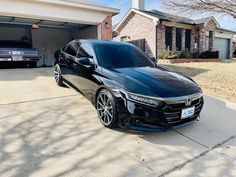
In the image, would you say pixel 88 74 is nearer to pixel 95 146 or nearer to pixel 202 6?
pixel 95 146

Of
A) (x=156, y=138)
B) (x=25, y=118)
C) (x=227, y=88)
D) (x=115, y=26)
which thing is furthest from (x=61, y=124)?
(x=115, y=26)

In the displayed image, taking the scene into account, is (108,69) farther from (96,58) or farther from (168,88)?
(168,88)

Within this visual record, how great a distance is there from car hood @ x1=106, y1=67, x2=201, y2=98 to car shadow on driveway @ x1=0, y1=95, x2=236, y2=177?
0.76 metres

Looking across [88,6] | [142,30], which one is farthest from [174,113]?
[142,30]

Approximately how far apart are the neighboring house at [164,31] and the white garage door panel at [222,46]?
19 centimetres

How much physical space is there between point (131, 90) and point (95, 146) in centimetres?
100

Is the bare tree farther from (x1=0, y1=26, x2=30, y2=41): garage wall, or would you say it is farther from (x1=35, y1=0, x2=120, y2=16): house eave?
(x1=0, y1=26, x2=30, y2=41): garage wall

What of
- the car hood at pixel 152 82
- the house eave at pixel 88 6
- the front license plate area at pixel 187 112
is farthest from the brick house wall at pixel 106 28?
the front license plate area at pixel 187 112

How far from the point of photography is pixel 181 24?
62.1ft

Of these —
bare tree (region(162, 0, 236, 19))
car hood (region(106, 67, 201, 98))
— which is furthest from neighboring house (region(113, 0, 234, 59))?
car hood (region(106, 67, 201, 98))

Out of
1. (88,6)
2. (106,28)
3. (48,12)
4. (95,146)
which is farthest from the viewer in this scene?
(106,28)

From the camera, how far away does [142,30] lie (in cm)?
1880

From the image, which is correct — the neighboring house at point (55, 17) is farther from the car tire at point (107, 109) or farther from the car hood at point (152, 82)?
the car tire at point (107, 109)

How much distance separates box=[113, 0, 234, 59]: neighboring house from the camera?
57.8 ft
